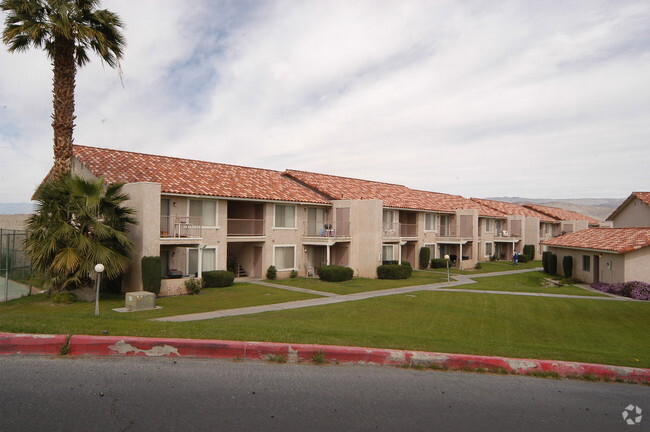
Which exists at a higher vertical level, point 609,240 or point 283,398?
point 609,240

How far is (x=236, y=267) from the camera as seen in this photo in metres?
30.0

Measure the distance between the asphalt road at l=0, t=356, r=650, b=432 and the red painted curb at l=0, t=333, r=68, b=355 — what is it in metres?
0.26

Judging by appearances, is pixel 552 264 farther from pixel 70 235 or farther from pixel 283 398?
pixel 283 398

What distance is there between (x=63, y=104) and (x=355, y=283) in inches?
727

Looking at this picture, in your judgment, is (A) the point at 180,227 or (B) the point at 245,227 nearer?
(A) the point at 180,227

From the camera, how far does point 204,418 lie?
489 cm

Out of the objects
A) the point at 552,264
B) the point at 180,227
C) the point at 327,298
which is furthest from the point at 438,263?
the point at 180,227

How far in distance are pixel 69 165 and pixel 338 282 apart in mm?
16356

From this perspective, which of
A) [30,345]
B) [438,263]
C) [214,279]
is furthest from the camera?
[438,263]

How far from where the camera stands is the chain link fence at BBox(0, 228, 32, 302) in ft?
62.4

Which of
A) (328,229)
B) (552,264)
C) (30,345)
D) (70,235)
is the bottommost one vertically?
(552,264)

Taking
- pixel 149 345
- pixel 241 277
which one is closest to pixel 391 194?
pixel 241 277

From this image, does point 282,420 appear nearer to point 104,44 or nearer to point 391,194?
point 104,44

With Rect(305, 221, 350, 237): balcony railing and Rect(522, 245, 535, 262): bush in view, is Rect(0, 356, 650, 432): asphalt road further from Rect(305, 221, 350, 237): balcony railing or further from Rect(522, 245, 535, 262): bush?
Rect(522, 245, 535, 262): bush
